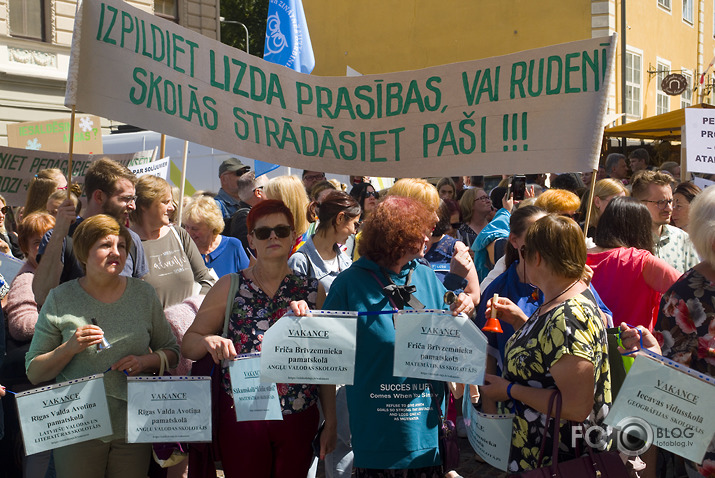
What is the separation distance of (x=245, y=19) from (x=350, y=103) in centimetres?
3535

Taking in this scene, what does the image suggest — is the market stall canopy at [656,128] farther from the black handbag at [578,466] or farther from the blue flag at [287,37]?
the black handbag at [578,466]

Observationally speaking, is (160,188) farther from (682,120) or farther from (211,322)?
(682,120)

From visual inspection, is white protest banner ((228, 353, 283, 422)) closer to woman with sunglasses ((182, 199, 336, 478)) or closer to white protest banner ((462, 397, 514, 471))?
woman with sunglasses ((182, 199, 336, 478))

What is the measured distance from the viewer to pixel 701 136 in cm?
612

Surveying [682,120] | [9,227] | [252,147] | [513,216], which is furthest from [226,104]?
[682,120]

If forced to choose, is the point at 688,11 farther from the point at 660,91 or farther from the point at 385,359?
the point at 385,359

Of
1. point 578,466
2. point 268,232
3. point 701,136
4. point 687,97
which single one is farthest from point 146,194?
point 687,97

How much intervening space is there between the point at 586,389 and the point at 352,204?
2183 millimetres

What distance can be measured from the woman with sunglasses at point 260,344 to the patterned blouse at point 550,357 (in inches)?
36.5

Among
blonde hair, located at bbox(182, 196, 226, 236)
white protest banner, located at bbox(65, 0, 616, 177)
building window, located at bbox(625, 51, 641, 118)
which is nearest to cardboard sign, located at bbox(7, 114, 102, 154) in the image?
blonde hair, located at bbox(182, 196, 226, 236)

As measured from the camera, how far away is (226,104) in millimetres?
3830

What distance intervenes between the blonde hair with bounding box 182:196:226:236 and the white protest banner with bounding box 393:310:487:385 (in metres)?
2.60

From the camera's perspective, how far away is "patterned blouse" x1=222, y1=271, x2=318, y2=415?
11.2 feet

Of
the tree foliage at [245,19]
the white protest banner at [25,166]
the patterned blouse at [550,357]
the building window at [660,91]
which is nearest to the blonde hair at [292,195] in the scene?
the white protest banner at [25,166]
